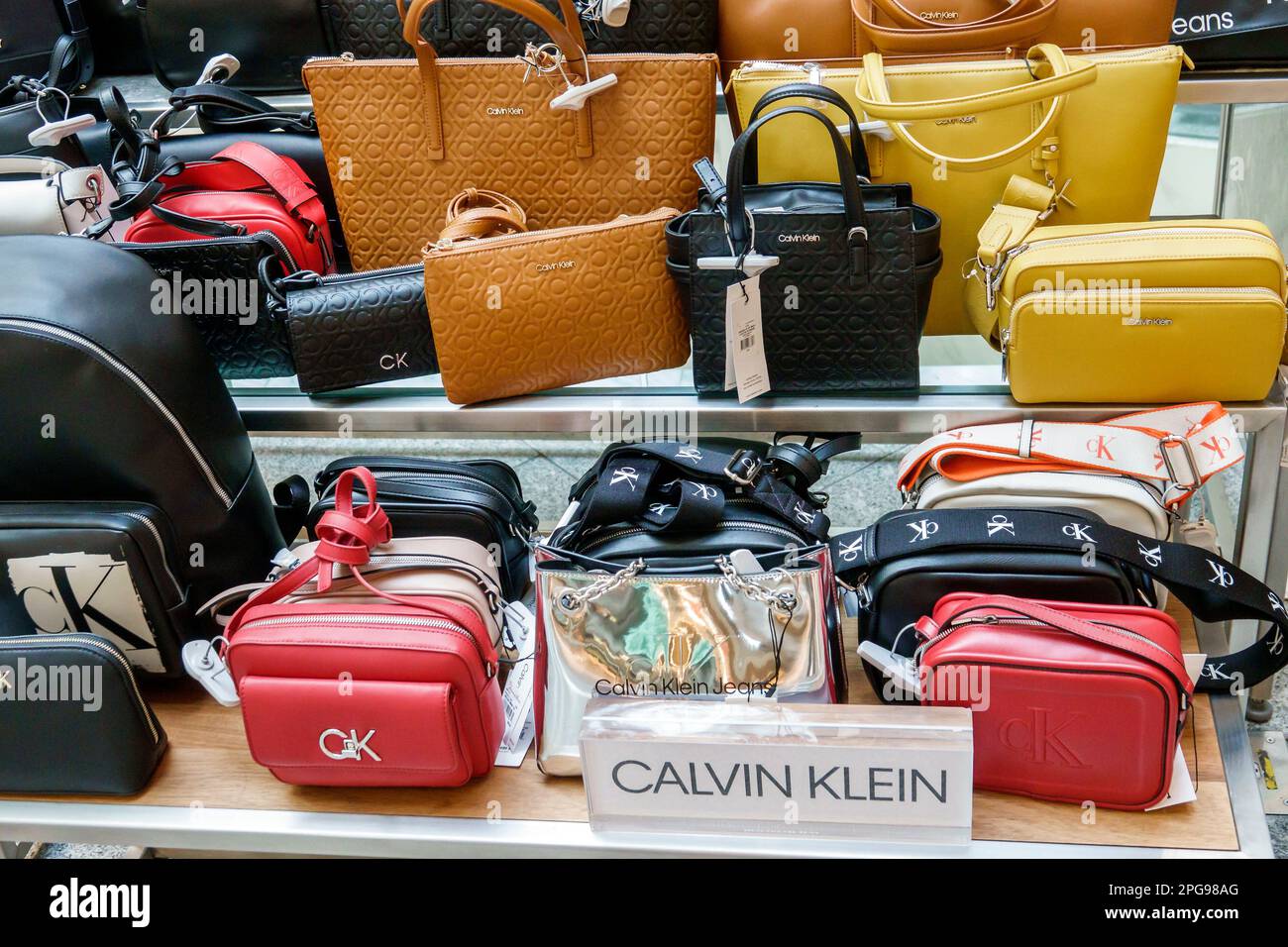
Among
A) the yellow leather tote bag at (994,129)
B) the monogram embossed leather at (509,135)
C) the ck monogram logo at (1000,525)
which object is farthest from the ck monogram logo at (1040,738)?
the monogram embossed leather at (509,135)

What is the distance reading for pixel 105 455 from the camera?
4.30 feet

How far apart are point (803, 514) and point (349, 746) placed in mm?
595

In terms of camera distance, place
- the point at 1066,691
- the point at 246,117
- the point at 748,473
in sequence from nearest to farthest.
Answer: the point at 1066,691 → the point at 748,473 → the point at 246,117

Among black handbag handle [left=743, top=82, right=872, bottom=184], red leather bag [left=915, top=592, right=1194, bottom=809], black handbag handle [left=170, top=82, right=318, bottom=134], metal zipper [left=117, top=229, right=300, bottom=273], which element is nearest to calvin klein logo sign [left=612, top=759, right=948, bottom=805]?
red leather bag [left=915, top=592, right=1194, bottom=809]

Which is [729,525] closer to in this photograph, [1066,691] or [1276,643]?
[1066,691]

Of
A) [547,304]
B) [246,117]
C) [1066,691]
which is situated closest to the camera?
[1066,691]

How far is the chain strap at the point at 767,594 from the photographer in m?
1.22

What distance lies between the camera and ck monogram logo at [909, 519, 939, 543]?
49.7 inches

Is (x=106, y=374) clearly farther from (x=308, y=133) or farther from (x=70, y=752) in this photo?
(x=308, y=133)

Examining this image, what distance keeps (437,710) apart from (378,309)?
56 centimetres

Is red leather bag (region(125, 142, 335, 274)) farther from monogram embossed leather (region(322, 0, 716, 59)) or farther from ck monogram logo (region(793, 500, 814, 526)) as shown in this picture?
ck monogram logo (region(793, 500, 814, 526))

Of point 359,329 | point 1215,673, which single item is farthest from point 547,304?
point 1215,673

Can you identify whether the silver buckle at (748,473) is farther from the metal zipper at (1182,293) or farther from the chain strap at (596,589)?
the metal zipper at (1182,293)

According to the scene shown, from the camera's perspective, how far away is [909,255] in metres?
1.34
